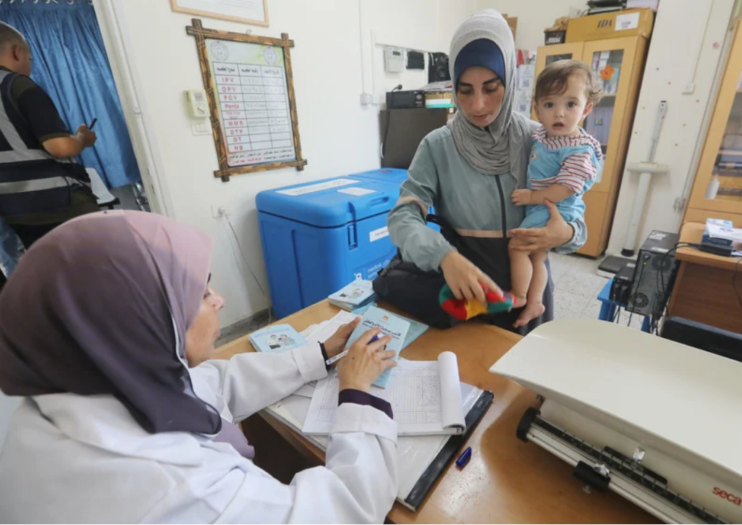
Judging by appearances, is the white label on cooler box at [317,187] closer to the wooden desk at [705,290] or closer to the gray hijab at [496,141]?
the gray hijab at [496,141]

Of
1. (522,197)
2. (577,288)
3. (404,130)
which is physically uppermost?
(404,130)

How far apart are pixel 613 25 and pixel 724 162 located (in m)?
1.37

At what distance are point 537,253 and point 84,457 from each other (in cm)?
117

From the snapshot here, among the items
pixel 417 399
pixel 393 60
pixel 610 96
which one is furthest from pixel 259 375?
pixel 610 96

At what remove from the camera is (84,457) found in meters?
0.46

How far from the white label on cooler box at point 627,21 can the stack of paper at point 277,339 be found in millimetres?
3574

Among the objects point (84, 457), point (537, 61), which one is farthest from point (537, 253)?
point (537, 61)

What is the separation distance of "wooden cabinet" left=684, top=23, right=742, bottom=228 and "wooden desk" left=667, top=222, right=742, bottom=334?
1.33 metres

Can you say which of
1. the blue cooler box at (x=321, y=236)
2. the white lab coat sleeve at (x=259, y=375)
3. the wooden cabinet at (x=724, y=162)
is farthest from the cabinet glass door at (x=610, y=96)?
the white lab coat sleeve at (x=259, y=375)

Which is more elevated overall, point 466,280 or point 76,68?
point 76,68

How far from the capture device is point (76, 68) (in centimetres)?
268

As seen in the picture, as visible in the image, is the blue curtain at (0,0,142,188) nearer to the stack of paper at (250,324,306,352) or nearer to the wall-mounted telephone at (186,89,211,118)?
the wall-mounted telephone at (186,89,211,118)

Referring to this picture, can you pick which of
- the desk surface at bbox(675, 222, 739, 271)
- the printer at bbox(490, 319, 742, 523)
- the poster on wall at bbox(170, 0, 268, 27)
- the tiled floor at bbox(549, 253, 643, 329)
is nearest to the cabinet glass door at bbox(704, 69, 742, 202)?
the tiled floor at bbox(549, 253, 643, 329)

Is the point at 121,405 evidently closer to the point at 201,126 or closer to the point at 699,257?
the point at 201,126
